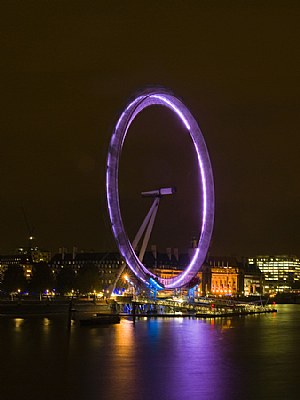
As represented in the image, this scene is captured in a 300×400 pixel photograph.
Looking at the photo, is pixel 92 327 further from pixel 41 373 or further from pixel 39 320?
pixel 41 373

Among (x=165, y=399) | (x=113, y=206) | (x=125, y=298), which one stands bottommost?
(x=165, y=399)

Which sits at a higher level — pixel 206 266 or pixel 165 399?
pixel 206 266

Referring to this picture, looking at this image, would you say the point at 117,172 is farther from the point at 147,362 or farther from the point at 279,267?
the point at 279,267

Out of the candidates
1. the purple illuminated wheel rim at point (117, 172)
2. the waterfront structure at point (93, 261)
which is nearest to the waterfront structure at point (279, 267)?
the waterfront structure at point (93, 261)

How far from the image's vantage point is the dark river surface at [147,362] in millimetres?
21016

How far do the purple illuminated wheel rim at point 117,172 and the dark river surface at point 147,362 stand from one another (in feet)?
22.0

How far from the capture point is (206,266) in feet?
373

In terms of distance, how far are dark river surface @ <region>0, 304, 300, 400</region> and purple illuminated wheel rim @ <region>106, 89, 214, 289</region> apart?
6710 millimetres

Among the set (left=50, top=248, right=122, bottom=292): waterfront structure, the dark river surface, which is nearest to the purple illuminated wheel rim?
the dark river surface

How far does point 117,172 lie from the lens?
45156mm

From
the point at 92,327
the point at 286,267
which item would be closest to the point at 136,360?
the point at 92,327

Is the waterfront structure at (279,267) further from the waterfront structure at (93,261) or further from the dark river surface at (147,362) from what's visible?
the dark river surface at (147,362)

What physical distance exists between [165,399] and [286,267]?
16867 centimetres

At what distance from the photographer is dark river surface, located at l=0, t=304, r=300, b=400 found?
68.9ft
